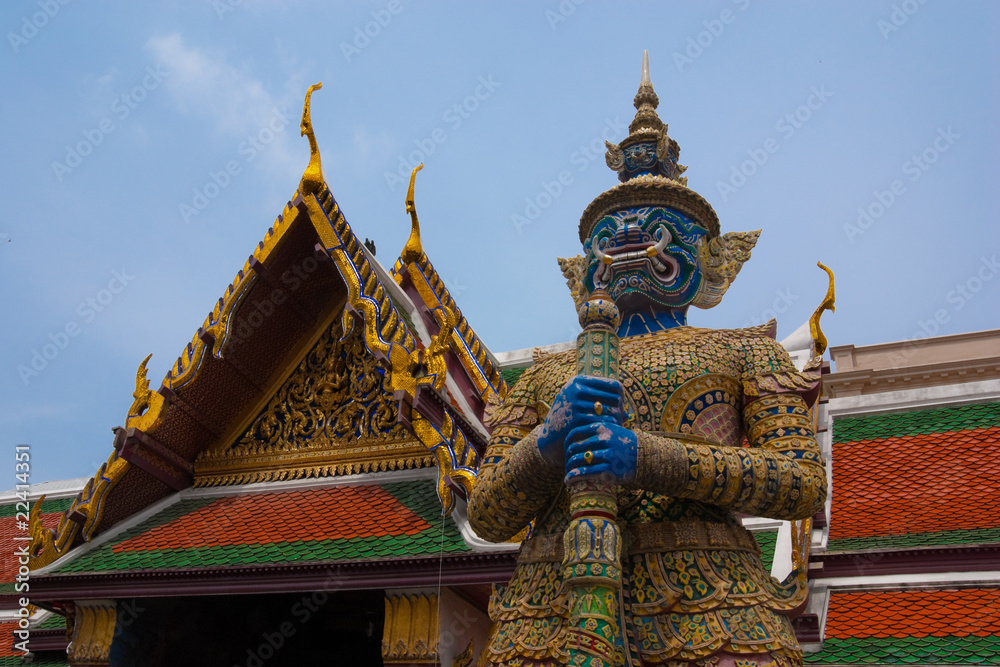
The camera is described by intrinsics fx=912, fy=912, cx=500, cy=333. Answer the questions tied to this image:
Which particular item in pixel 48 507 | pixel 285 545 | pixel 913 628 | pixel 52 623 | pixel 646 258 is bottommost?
pixel 913 628

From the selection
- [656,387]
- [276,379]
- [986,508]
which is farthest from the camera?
[276,379]

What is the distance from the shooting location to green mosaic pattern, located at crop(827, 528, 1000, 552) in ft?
15.8

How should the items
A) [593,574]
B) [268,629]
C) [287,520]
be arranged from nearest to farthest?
[593,574], [287,520], [268,629]

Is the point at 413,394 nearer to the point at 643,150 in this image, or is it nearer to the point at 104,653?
the point at 643,150

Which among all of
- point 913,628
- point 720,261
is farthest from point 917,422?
point 720,261

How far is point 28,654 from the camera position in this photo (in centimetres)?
687

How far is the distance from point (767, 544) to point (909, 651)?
127 centimetres

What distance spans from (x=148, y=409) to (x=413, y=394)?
214 cm

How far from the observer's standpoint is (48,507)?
9.70m

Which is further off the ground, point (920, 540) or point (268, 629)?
point (920, 540)

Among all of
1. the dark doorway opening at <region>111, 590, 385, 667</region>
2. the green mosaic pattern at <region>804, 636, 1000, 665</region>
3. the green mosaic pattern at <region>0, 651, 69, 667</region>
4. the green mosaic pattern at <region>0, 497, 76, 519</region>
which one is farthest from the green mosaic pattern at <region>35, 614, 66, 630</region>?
the green mosaic pattern at <region>804, 636, 1000, 665</region>

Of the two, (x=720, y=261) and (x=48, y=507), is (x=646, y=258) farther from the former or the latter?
(x=48, y=507)

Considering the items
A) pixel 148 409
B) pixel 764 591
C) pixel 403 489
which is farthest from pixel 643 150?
pixel 148 409

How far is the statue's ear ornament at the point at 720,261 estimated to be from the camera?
390 centimetres
